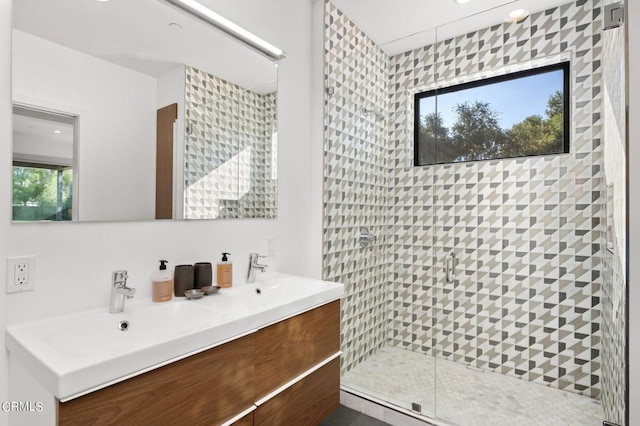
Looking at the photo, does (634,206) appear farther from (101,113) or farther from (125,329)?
(101,113)

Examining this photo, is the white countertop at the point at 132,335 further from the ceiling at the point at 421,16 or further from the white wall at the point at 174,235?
the ceiling at the point at 421,16

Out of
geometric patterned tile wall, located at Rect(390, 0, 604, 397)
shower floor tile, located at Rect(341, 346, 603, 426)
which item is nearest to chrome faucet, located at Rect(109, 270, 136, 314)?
shower floor tile, located at Rect(341, 346, 603, 426)

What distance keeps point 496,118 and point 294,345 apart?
212 centimetres

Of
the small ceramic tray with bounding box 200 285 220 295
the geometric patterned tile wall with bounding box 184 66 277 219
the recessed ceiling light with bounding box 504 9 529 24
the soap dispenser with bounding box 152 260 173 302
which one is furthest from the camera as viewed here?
the recessed ceiling light with bounding box 504 9 529 24

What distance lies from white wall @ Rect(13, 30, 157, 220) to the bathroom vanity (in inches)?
17.5

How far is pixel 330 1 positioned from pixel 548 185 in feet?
6.46

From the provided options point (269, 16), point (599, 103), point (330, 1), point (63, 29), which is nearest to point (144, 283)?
point (63, 29)

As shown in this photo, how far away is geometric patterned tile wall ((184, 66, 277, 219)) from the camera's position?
1.70 meters

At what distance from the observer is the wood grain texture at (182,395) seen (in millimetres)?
876

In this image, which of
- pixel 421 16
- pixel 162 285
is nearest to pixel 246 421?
pixel 162 285

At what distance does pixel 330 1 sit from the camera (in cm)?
240

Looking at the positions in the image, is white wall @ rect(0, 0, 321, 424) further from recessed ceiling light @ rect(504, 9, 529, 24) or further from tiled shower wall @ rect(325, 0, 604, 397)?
recessed ceiling light @ rect(504, 9, 529, 24)

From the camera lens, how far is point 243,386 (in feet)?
4.16

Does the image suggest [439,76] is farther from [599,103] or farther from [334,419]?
[334,419]
